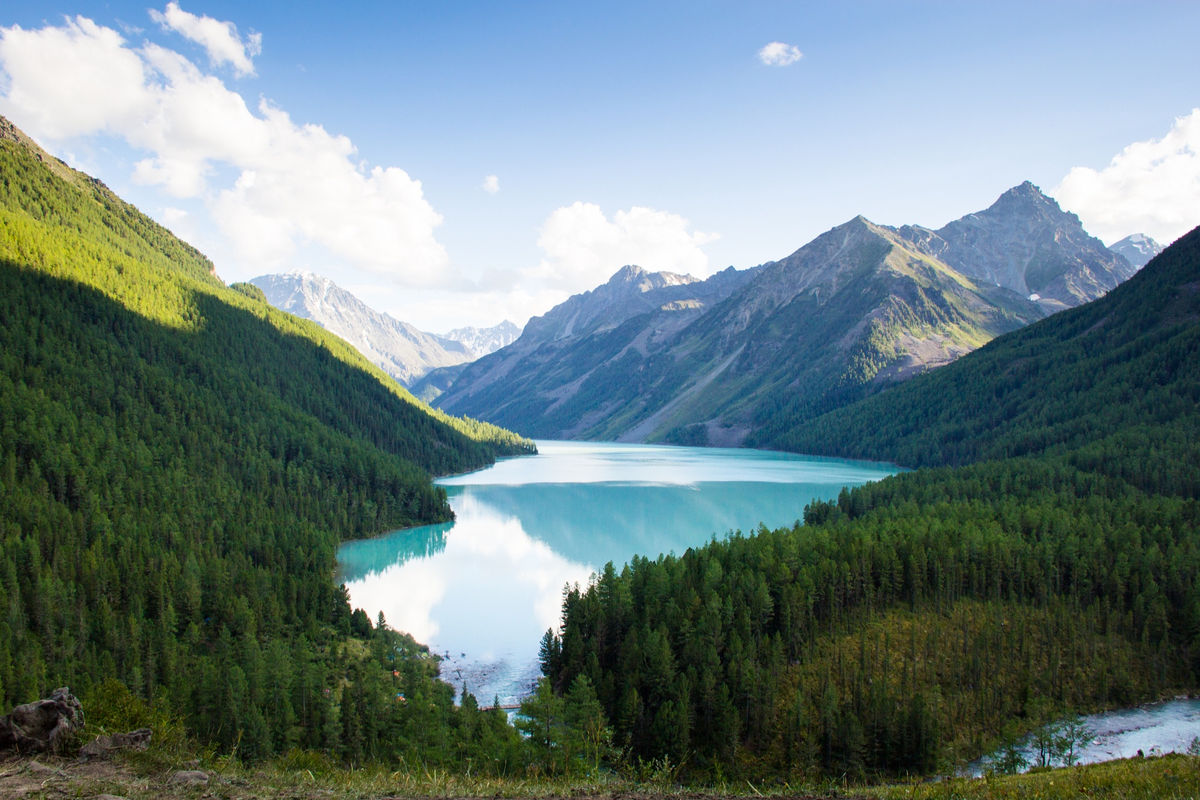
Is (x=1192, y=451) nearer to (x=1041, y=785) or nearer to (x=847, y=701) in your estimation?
(x=847, y=701)

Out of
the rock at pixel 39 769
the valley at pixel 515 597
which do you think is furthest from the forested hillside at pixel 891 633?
the rock at pixel 39 769

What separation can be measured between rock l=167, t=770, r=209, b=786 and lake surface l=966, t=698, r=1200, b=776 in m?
34.3

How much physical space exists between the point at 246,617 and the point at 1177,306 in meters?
196

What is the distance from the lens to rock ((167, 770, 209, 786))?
46.8ft

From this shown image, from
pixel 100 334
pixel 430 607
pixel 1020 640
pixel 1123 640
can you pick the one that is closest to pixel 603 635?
pixel 430 607

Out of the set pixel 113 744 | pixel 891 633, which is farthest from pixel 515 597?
pixel 113 744

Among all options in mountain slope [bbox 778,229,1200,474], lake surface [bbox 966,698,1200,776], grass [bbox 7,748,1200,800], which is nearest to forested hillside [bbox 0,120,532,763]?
grass [bbox 7,748,1200,800]

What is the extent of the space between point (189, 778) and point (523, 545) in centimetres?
7313

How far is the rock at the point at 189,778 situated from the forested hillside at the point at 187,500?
26.5ft

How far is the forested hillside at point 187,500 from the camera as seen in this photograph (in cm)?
3422

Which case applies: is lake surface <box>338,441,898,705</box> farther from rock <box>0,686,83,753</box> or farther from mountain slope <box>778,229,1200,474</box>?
mountain slope <box>778,229,1200,474</box>

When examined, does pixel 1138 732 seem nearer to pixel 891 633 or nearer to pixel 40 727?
pixel 891 633

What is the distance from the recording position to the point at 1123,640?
46.1 meters

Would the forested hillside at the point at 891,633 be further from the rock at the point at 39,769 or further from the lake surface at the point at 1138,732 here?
the rock at the point at 39,769
